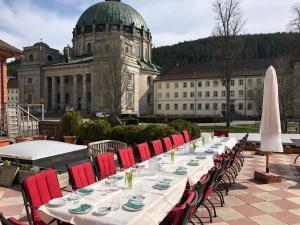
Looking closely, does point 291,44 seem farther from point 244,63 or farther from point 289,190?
point 244,63

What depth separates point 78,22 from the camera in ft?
257

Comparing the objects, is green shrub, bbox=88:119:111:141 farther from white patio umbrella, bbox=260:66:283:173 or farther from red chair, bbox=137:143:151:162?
white patio umbrella, bbox=260:66:283:173

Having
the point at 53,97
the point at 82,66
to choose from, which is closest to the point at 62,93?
the point at 53,97

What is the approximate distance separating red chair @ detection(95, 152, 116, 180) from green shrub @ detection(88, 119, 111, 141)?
736 cm

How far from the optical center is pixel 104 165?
616 cm

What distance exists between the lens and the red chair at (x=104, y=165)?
19.6 feet

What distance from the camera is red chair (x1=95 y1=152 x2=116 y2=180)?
19.6 ft

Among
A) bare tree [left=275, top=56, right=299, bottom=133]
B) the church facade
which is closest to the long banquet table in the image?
bare tree [left=275, top=56, right=299, bottom=133]

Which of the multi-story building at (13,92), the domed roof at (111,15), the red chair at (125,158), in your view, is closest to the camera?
the red chair at (125,158)

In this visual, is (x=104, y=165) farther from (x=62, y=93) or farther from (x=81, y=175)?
(x=62, y=93)

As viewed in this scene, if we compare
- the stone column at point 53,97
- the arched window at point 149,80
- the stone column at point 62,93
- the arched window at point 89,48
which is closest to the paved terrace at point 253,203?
the arched window at point 149,80

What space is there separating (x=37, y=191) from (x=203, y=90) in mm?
65186

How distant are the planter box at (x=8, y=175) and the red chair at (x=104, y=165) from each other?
325cm

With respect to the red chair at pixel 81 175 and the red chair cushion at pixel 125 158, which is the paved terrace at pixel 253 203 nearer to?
→ the red chair at pixel 81 175
